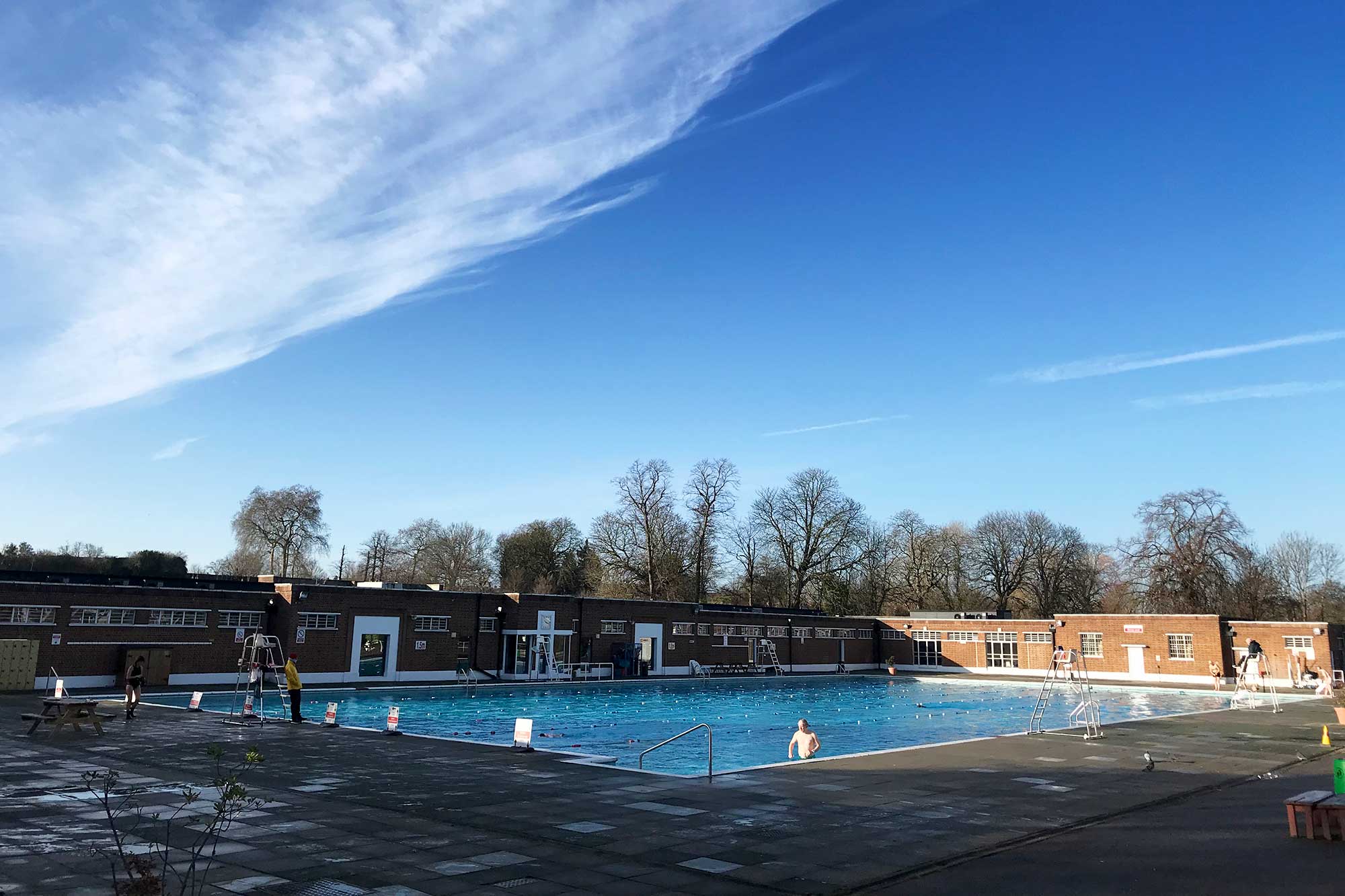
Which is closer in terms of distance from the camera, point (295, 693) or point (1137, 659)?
point (295, 693)

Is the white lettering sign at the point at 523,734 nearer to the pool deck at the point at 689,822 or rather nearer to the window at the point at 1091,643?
the pool deck at the point at 689,822

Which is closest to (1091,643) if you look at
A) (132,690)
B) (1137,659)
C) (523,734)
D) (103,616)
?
(1137,659)

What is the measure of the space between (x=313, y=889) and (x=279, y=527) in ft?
242

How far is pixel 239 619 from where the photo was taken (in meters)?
36.2

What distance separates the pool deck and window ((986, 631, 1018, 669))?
40.6 m

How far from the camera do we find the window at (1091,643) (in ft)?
178

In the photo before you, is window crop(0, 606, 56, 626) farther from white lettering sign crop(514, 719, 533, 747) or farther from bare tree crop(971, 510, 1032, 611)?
bare tree crop(971, 510, 1032, 611)

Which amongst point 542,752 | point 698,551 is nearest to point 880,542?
point 698,551

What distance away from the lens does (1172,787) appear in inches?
598

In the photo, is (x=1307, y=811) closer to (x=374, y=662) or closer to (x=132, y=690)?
(x=132, y=690)

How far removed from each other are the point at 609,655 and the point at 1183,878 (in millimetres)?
41965

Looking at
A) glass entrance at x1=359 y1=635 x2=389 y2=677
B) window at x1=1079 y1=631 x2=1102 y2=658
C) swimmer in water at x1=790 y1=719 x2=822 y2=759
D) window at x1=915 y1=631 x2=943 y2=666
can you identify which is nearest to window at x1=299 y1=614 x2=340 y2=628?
glass entrance at x1=359 y1=635 x2=389 y2=677

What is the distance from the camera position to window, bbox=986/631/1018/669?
58875 millimetres

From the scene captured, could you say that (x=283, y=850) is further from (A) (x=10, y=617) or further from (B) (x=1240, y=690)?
(B) (x=1240, y=690)
